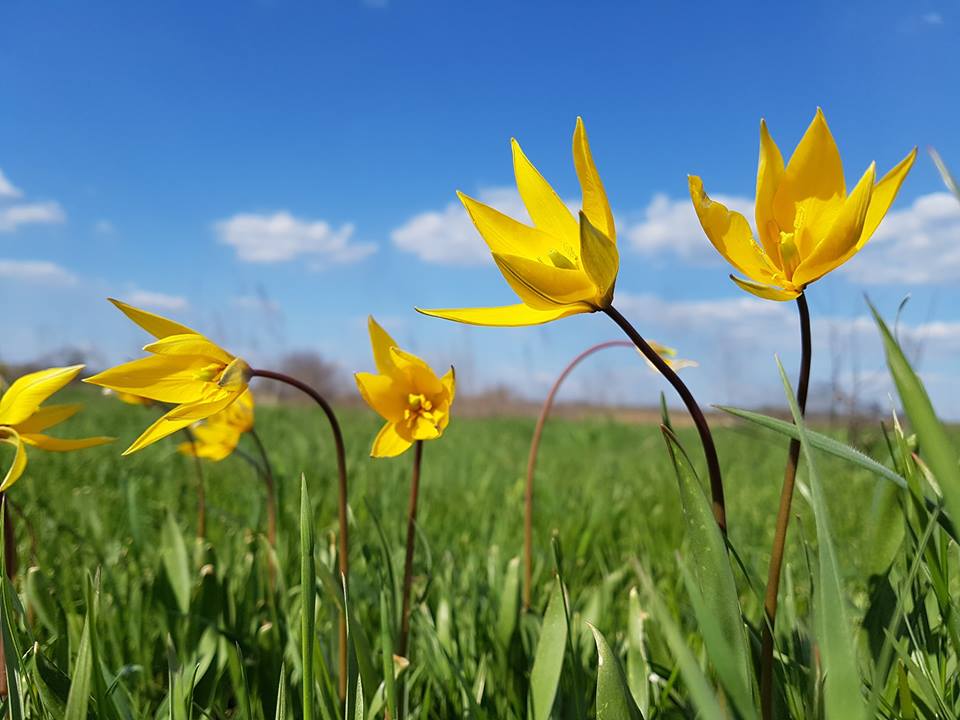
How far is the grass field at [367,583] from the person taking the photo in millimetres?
1273

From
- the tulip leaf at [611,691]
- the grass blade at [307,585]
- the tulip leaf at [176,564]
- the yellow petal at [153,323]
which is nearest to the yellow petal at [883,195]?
the tulip leaf at [611,691]

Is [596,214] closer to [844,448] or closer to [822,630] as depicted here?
[844,448]

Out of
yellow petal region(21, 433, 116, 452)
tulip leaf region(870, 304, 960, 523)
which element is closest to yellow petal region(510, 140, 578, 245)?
tulip leaf region(870, 304, 960, 523)

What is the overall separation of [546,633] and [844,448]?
62 cm

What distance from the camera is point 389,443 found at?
1.36m

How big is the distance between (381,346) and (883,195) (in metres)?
0.85

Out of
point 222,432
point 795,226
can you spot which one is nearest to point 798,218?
point 795,226

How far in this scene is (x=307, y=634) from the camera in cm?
91

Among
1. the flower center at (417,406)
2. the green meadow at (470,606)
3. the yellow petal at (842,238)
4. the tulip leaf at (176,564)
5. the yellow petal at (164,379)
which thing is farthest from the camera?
the tulip leaf at (176,564)

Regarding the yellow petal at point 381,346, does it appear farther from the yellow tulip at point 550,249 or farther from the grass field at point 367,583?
the yellow tulip at point 550,249

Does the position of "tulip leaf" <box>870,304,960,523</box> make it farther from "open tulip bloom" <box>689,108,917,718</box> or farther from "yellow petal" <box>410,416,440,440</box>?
"yellow petal" <box>410,416,440,440</box>

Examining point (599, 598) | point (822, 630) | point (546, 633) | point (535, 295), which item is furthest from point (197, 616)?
point (822, 630)

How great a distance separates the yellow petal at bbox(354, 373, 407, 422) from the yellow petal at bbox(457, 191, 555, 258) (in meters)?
0.47

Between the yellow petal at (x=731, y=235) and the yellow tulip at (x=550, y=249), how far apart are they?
106 mm
